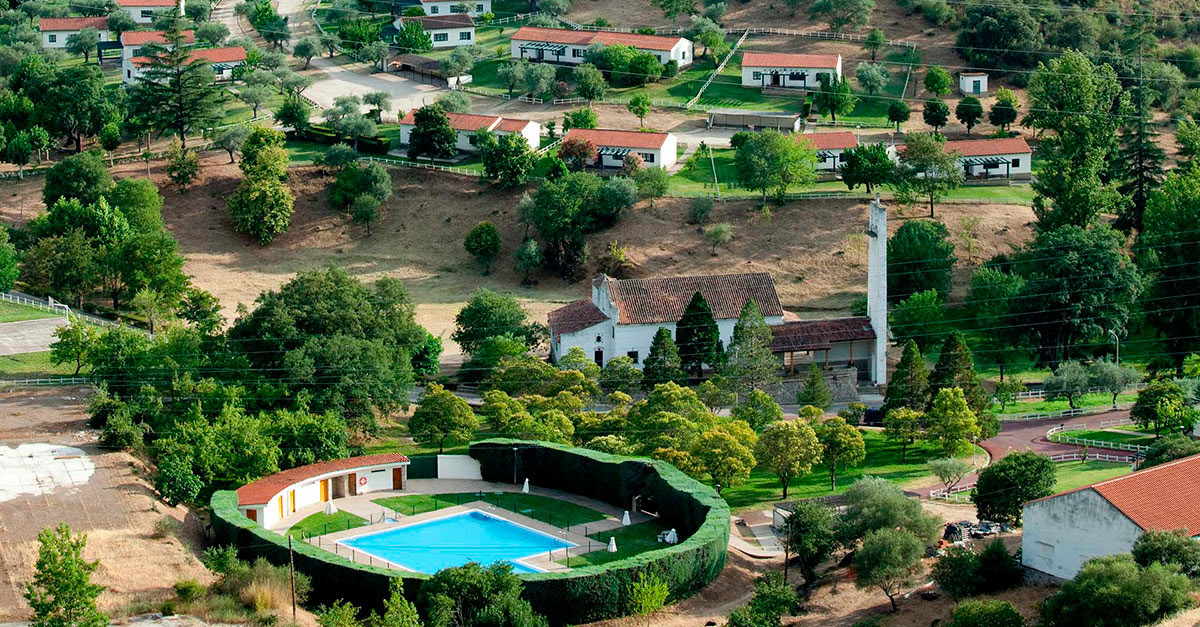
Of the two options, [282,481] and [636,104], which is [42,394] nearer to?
[282,481]

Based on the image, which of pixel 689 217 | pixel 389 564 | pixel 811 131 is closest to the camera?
pixel 389 564

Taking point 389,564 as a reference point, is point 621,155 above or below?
above

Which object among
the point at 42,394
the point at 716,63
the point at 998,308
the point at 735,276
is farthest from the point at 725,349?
the point at 716,63

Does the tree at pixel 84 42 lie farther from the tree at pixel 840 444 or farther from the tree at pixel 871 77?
the tree at pixel 840 444

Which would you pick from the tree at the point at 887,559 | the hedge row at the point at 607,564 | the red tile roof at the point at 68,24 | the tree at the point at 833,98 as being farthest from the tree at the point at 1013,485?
the red tile roof at the point at 68,24

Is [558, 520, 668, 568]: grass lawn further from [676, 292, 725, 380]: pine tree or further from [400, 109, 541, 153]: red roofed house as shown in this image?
[400, 109, 541, 153]: red roofed house

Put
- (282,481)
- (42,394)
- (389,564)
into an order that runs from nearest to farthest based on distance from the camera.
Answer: (389,564) → (282,481) → (42,394)

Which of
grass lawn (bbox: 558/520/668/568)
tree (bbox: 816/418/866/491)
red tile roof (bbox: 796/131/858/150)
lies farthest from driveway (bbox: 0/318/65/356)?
red tile roof (bbox: 796/131/858/150)
